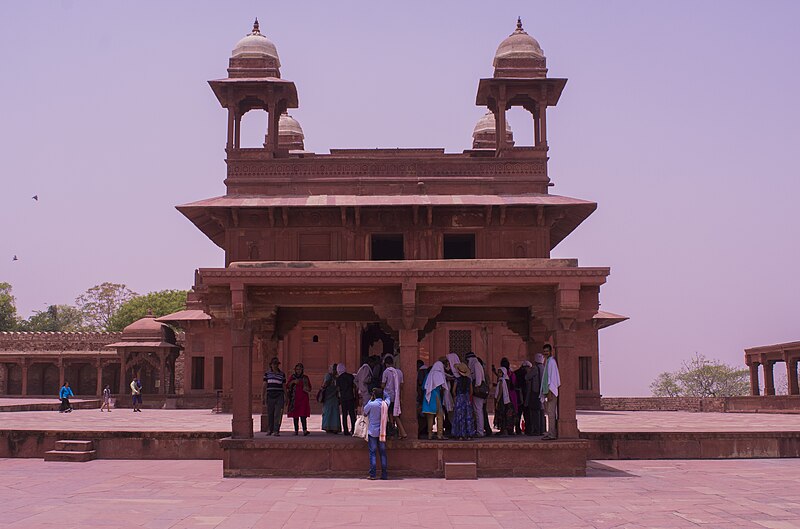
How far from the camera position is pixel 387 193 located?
28000mm

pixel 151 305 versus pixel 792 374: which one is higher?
pixel 151 305

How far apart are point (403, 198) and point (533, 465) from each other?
15083mm

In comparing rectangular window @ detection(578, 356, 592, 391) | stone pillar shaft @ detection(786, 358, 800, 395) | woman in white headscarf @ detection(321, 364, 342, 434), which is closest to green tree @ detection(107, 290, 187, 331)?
rectangular window @ detection(578, 356, 592, 391)

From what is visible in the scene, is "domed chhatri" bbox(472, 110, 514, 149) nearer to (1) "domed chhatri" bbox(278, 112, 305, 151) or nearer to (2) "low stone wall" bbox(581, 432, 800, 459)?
(1) "domed chhatri" bbox(278, 112, 305, 151)

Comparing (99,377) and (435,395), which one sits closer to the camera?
(435,395)

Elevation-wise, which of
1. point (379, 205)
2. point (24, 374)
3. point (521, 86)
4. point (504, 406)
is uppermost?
point (521, 86)

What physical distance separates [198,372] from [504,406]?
2541cm

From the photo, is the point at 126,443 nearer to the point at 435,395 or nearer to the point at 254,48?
the point at 435,395

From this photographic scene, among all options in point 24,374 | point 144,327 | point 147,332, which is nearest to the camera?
point 147,332

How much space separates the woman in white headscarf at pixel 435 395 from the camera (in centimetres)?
1369

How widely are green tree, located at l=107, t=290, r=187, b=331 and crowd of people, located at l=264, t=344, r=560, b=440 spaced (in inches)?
2132

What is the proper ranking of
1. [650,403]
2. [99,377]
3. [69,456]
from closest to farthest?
[69,456]
[650,403]
[99,377]

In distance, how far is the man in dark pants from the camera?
48.4ft

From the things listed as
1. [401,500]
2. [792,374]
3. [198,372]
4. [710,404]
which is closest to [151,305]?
[198,372]
